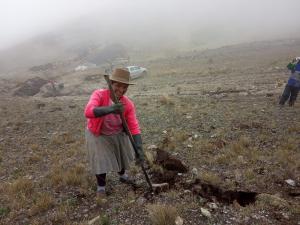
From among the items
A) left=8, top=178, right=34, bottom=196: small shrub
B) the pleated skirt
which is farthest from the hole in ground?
left=8, top=178, right=34, bottom=196: small shrub

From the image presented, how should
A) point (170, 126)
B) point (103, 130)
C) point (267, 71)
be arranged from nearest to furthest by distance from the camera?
point (103, 130), point (170, 126), point (267, 71)

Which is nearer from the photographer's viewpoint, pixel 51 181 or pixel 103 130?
pixel 103 130

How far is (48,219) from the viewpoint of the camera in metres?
4.45

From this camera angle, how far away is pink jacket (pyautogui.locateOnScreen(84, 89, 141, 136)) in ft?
14.1

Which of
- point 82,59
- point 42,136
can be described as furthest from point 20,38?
point 42,136

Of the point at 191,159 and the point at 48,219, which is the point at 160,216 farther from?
the point at 191,159

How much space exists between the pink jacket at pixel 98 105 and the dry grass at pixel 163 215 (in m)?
1.14

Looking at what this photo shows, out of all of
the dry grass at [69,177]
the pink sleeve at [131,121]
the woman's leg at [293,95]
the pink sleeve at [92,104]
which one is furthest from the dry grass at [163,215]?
the woman's leg at [293,95]

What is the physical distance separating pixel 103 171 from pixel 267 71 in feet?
56.1

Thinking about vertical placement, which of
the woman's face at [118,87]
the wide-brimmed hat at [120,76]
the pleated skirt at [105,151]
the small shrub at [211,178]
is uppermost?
the wide-brimmed hat at [120,76]

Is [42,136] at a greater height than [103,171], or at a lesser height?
lesser

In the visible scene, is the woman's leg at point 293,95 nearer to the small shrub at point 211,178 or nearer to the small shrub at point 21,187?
the small shrub at point 211,178

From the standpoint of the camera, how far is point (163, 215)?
13.2 ft

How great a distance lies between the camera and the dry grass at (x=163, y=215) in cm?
402
